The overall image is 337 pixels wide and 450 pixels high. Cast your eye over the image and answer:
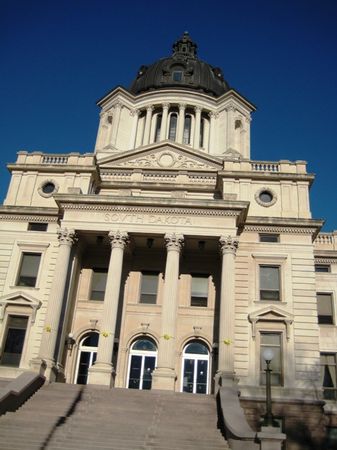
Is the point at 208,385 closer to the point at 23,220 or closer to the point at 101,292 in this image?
the point at 101,292

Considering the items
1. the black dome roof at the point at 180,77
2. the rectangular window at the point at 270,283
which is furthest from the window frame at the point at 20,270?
the black dome roof at the point at 180,77

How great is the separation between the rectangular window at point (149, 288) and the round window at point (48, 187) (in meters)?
8.12

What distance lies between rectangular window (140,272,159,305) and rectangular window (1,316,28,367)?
6.80m

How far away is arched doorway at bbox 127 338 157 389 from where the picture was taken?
26.3 metres

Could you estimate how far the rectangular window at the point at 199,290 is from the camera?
91.6ft

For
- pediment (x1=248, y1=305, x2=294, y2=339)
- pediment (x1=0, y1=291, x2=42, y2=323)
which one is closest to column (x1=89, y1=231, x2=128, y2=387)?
pediment (x1=0, y1=291, x2=42, y2=323)

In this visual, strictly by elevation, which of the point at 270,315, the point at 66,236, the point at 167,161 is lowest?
the point at 270,315

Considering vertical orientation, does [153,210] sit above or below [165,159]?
below

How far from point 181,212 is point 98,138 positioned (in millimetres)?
18909

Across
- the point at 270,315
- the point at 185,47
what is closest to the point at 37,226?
the point at 270,315

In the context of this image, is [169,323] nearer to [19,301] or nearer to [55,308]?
[55,308]

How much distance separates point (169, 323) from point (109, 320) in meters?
3.12

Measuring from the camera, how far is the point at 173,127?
4459 cm

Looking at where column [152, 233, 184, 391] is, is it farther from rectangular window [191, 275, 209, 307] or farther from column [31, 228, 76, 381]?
column [31, 228, 76, 381]
